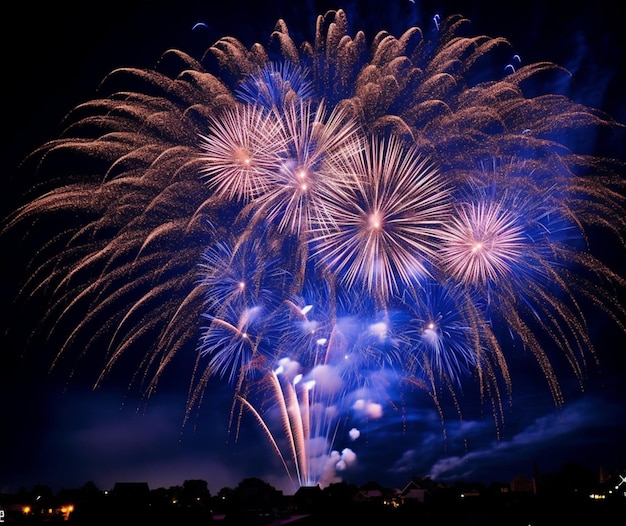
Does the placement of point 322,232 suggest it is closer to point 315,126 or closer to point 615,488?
point 315,126

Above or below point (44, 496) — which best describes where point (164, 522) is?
below

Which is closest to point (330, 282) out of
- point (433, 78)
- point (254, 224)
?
point (254, 224)

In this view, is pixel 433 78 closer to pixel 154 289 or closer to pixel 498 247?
pixel 498 247

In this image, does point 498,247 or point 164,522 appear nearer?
point 164,522

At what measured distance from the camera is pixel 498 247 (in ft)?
70.3

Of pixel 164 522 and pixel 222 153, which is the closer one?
pixel 164 522

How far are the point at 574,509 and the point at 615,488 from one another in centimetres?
3688

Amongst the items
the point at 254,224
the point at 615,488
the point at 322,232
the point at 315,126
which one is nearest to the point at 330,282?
the point at 322,232

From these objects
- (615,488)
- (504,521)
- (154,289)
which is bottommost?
(504,521)

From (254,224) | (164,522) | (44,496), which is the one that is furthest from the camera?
(44,496)

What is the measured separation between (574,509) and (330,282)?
37.9 feet

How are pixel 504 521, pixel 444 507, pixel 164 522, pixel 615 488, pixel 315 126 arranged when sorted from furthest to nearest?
pixel 615 488 < pixel 315 126 < pixel 504 521 < pixel 444 507 < pixel 164 522

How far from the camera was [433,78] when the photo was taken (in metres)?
20.6

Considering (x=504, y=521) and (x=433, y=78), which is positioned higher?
(x=433, y=78)
